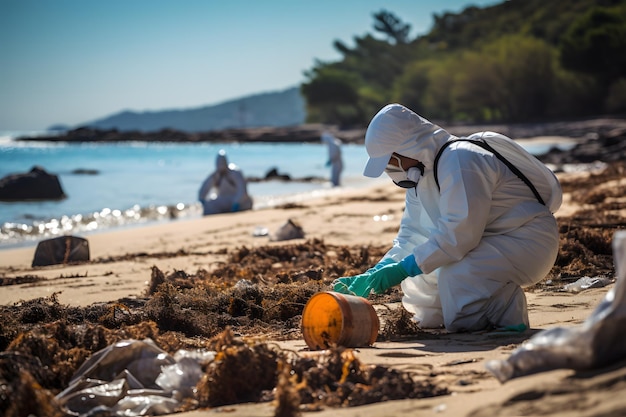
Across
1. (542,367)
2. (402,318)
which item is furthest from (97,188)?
(542,367)

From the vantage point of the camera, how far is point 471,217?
184 inches

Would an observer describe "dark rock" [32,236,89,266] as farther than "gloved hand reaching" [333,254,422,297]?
Yes

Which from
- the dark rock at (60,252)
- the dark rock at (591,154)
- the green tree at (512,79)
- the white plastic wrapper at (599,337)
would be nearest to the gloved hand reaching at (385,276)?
the white plastic wrapper at (599,337)

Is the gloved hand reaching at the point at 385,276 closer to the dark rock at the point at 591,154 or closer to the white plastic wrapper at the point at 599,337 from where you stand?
the white plastic wrapper at the point at 599,337

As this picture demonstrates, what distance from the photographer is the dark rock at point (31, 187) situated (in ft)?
68.3

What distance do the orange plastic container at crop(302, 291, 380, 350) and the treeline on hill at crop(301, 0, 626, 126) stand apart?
63326 millimetres

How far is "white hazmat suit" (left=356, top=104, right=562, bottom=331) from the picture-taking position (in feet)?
15.4

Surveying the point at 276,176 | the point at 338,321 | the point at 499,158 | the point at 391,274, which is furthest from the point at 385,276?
the point at 276,176

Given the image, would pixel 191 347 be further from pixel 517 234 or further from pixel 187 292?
pixel 517 234

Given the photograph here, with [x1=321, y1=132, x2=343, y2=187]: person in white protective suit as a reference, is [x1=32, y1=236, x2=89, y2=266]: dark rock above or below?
below

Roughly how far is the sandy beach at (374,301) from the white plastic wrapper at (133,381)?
19cm

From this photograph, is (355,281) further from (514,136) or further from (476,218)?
(514,136)

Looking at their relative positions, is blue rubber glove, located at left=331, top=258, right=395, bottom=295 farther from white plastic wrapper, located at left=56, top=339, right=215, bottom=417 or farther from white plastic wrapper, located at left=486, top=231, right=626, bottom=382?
white plastic wrapper, located at left=486, top=231, right=626, bottom=382

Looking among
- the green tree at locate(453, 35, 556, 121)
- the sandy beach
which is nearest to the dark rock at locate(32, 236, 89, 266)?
the sandy beach
